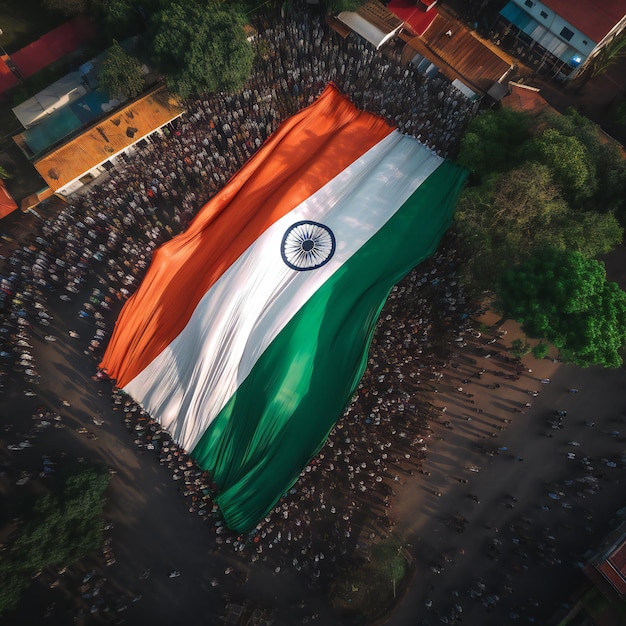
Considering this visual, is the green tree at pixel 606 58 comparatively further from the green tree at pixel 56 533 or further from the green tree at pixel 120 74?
the green tree at pixel 56 533

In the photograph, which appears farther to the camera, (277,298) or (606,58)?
(606,58)

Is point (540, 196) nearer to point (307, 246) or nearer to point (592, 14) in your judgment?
point (307, 246)

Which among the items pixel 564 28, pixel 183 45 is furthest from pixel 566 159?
pixel 183 45

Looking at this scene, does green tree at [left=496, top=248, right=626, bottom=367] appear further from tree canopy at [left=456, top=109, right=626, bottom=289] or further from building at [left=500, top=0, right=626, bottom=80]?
building at [left=500, top=0, right=626, bottom=80]

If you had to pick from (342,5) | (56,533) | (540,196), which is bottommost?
(540,196)

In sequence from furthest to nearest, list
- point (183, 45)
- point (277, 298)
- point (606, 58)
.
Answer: point (606, 58)
point (183, 45)
point (277, 298)

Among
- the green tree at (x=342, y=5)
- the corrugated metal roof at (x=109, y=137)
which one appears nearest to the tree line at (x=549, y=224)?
the green tree at (x=342, y=5)
